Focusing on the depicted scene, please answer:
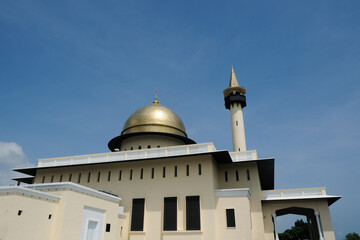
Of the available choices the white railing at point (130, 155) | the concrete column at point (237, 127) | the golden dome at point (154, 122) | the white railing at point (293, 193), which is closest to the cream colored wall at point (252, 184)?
the white railing at point (293, 193)

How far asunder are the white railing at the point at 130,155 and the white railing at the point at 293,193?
329 inches

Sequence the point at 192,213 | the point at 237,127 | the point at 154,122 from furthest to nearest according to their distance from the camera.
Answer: the point at 237,127 < the point at 154,122 < the point at 192,213

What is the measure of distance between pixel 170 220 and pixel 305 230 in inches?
2184

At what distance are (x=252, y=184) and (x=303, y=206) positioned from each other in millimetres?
5560

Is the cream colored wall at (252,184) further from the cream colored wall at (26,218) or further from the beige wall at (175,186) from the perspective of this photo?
the cream colored wall at (26,218)

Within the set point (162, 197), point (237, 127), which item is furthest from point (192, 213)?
point (237, 127)

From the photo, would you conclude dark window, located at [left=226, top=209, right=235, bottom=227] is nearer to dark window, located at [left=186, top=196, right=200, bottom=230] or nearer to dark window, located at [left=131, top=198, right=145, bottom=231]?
dark window, located at [left=186, top=196, right=200, bottom=230]

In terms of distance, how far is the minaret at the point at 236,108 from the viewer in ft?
110

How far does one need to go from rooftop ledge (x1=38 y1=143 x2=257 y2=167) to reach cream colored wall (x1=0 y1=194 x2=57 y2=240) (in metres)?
10.3

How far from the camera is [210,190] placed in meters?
23.5

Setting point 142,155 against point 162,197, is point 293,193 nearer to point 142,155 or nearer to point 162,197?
point 162,197

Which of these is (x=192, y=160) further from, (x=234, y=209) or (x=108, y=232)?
(x=108, y=232)

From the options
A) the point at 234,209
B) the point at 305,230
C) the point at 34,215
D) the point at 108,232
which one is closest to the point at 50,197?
the point at 34,215

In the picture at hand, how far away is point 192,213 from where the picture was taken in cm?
2322
